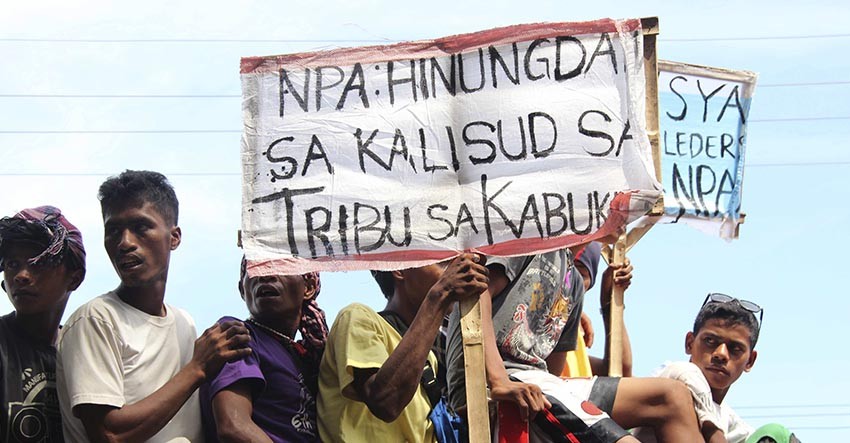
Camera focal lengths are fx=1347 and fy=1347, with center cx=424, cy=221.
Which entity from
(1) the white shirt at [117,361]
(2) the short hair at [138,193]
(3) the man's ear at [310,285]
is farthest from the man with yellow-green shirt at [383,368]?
(2) the short hair at [138,193]

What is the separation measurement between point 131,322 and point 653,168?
7.77ft

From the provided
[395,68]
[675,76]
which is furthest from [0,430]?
[675,76]

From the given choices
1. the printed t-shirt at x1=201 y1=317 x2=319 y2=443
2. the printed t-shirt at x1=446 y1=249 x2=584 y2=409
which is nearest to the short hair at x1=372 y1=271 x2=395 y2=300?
the printed t-shirt at x1=446 y1=249 x2=584 y2=409

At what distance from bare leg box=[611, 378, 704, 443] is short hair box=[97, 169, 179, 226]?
2169 millimetres

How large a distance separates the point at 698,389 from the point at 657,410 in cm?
30

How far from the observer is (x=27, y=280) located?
593cm

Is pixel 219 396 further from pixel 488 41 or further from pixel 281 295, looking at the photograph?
pixel 488 41

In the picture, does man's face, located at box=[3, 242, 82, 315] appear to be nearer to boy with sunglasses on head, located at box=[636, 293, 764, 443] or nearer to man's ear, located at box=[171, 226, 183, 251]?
man's ear, located at box=[171, 226, 183, 251]

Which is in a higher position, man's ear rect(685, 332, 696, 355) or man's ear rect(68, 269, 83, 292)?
man's ear rect(68, 269, 83, 292)

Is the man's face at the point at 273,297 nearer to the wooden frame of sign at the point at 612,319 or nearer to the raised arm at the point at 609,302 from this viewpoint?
the wooden frame of sign at the point at 612,319

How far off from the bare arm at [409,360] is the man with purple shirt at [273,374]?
1.12 ft

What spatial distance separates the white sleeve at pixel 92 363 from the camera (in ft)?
17.7

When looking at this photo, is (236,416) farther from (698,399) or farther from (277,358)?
(698,399)

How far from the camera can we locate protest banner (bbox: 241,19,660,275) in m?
5.86
